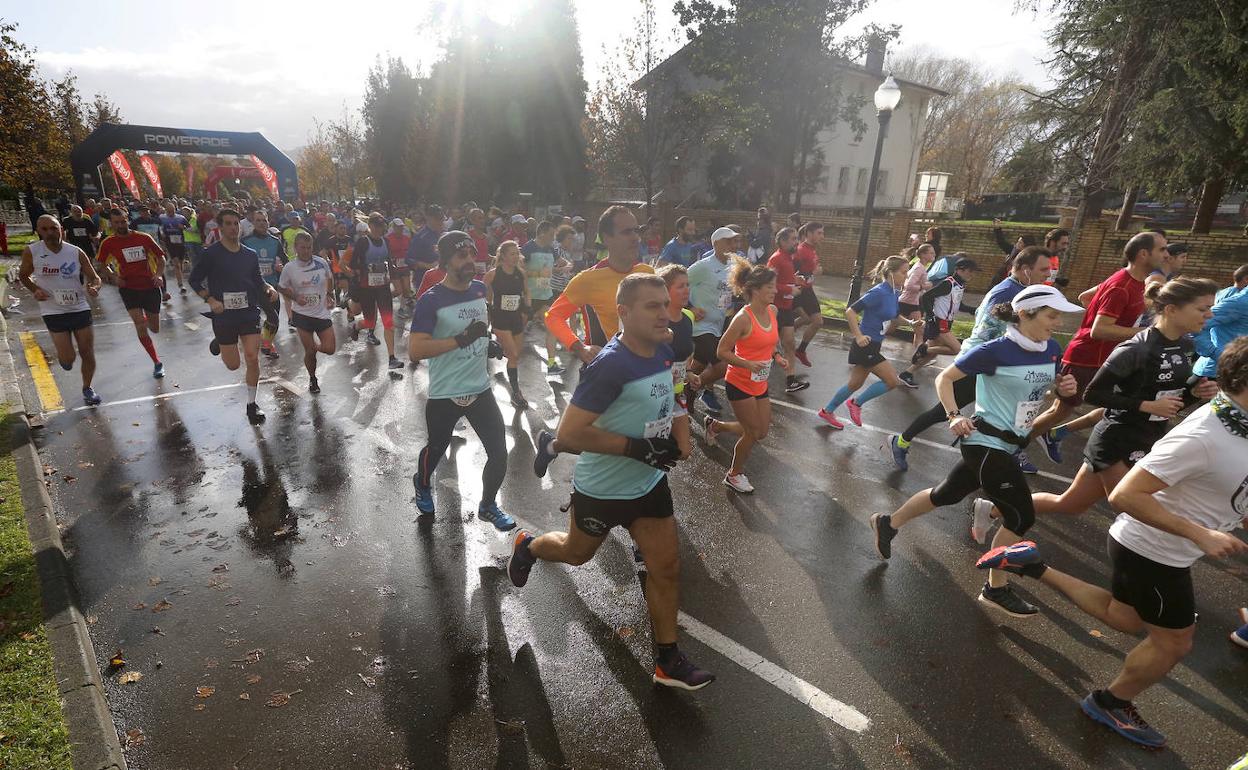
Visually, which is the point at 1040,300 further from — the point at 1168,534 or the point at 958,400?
the point at 958,400

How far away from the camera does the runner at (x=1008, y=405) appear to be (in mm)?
3725

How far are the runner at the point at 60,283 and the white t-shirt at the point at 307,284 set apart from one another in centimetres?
206

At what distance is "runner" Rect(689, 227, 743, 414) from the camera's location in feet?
21.6

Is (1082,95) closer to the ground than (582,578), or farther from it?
farther from it

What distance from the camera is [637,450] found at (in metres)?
2.89

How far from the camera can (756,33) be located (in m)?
24.3

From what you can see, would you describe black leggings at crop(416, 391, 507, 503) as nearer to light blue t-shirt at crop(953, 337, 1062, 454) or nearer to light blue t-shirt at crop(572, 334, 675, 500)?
light blue t-shirt at crop(572, 334, 675, 500)

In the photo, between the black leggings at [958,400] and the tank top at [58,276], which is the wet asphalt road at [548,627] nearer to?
the black leggings at [958,400]

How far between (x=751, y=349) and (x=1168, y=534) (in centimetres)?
296

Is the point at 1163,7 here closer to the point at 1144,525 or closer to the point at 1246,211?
the point at 1144,525

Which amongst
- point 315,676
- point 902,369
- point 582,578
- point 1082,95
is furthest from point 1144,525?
point 1082,95

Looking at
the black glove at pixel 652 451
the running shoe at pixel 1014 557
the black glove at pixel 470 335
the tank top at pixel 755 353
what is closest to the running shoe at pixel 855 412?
the tank top at pixel 755 353

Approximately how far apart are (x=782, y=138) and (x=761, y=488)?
2327 cm

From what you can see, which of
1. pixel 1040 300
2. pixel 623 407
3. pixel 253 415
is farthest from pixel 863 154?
pixel 623 407
